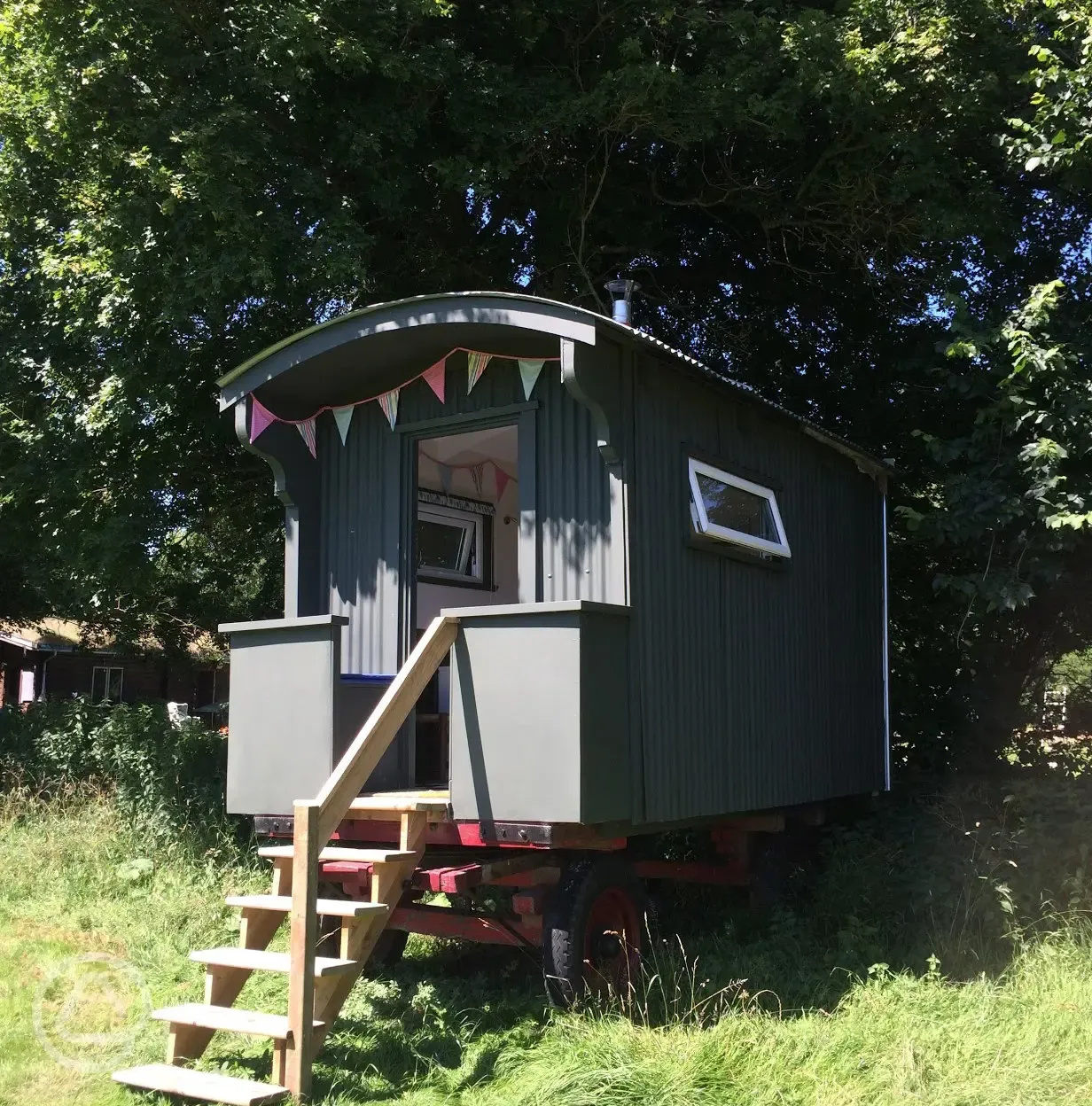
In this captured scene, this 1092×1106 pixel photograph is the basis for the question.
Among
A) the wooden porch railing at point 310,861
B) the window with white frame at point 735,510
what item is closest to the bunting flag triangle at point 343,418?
the window with white frame at point 735,510

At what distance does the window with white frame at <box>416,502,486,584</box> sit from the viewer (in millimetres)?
8094

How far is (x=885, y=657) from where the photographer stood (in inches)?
356

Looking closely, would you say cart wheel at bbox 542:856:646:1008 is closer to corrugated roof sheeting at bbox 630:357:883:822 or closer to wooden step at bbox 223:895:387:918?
corrugated roof sheeting at bbox 630:357:883:822

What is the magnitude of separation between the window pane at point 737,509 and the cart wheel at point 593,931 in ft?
7.05

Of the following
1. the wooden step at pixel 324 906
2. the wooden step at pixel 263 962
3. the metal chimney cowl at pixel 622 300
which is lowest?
the wooden step at pixel 263 962

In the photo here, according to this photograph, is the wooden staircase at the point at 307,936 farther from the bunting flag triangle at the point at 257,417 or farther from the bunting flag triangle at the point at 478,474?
the bunting flag triangle at the point at 478,474

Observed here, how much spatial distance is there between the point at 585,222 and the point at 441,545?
13.7 ft

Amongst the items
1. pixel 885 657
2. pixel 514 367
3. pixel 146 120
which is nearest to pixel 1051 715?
pixel 885 657

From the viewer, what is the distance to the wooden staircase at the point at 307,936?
4.57 metres

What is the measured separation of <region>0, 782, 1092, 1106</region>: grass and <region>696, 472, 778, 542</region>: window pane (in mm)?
2458

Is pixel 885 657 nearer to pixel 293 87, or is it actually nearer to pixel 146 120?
pixel 293 87

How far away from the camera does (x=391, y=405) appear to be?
23.2 ft

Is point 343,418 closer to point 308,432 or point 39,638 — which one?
point 308,432

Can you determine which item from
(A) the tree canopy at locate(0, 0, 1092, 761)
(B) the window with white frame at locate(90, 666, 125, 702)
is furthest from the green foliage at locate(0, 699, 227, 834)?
(B) the window with white frame at locate(90, 666, 125, 702)
